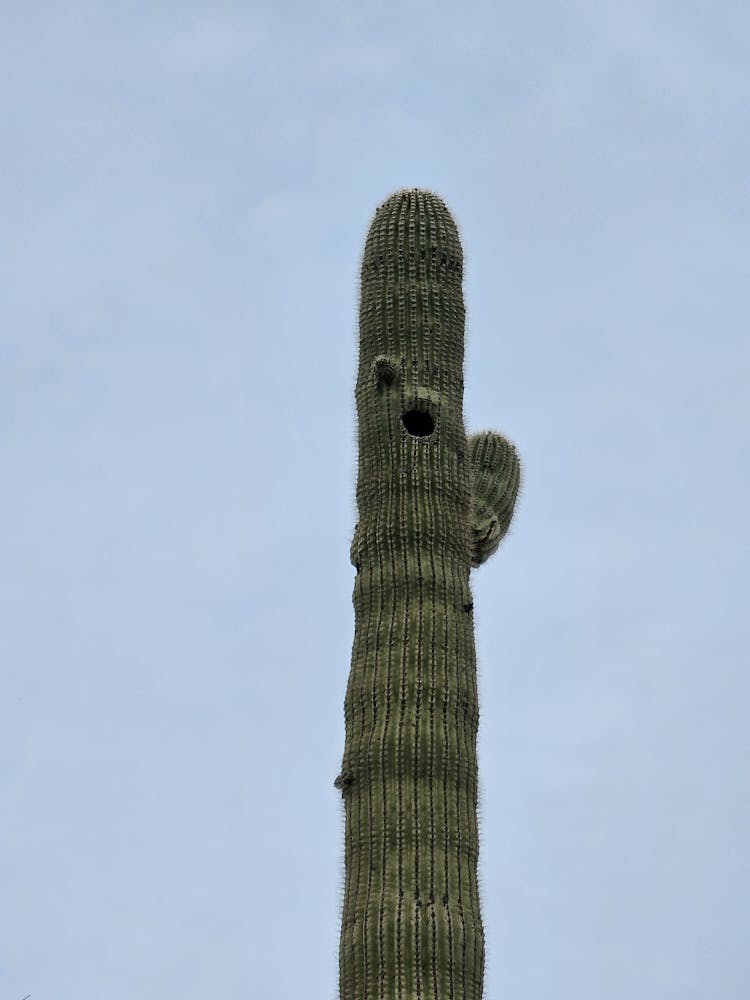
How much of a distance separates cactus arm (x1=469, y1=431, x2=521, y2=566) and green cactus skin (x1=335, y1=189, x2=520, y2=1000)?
0.7 inches

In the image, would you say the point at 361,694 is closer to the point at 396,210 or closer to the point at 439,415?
the point at 439,415

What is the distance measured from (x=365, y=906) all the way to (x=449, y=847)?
1.96 ft

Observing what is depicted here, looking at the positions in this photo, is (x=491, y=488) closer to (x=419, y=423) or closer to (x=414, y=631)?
(x=419, y=423)

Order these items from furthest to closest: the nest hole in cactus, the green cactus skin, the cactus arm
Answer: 1. the cactus arm
2. the nest hole in cactus
3. the green cactus skin

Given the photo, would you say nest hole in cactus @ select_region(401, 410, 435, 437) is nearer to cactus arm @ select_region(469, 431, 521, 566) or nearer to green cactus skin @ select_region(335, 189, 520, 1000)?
green cactus skin @ select_region(335, 189, 520, 1000)

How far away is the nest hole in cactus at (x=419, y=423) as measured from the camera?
40.8ft

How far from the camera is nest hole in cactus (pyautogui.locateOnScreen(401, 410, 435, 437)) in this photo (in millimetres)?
12445

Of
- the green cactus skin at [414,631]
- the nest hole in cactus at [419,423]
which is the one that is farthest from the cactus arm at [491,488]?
the nest hole in cactus at [419,423]

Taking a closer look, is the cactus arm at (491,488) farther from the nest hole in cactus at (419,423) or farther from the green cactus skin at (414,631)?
the nest hole in cactus at (419,423)

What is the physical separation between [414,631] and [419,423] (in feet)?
5.40

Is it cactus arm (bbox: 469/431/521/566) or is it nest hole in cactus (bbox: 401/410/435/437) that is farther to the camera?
cactus arm (bbox: 469/431/521/566)

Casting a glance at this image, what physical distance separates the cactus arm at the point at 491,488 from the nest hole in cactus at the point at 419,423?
82cm

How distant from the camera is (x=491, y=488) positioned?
45.6 feet

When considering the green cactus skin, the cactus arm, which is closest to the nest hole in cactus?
the green cactus skin
